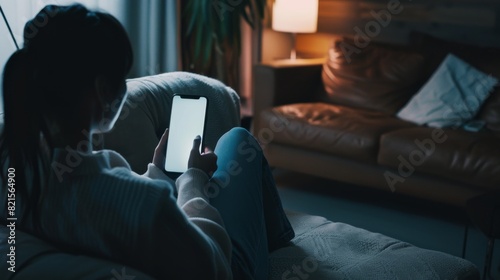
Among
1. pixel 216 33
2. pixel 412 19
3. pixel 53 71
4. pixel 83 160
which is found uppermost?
pixel 53 71

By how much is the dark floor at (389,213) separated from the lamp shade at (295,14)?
889 mm

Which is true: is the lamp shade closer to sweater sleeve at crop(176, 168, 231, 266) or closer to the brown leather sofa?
the brown leather sofa

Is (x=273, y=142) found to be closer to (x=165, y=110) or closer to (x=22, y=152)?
(x=165, y=110)

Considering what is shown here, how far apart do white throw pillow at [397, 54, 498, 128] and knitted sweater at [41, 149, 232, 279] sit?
2351mm

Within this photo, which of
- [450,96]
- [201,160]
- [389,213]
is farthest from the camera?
[450,96]

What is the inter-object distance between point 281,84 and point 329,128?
1.67ft

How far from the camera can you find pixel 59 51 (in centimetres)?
104

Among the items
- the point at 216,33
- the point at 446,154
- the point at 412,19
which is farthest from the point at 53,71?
the point at 412,19

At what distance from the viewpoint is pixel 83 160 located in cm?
108

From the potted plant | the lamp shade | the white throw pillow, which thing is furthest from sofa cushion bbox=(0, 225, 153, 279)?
Result: the lamp shade

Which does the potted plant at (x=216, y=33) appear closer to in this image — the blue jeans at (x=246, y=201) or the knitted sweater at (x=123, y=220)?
the blue jeans at (x=246, y=201)

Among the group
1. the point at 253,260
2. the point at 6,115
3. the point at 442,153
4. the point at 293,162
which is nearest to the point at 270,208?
the point at 253,260

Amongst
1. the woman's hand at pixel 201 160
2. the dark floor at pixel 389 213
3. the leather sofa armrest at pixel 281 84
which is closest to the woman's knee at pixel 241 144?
the woman's hand at pixel 201 160

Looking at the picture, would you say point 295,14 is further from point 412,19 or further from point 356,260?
point 356,260
